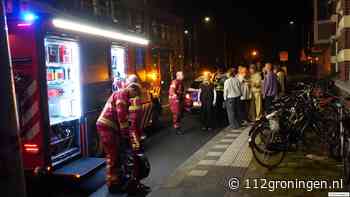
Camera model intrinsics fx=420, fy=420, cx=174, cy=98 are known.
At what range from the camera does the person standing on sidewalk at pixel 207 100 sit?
12875mm

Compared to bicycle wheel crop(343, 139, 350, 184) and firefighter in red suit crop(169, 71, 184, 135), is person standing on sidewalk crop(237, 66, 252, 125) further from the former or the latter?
Answer: bicycle wheel crop(343, 139, 350, 184)

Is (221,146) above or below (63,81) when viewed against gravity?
below

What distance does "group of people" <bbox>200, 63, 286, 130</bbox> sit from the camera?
12523 millimetres

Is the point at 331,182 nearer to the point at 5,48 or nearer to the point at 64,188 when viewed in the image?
the point at 64,188

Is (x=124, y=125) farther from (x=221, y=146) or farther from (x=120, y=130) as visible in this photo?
(x=221, y=146)

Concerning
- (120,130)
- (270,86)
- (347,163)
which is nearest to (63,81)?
(120,130)

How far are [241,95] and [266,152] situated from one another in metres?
5.63

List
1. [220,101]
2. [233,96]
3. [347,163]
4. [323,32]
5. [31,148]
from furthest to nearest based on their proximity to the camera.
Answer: [323,32], [220,101], [233,96], [31,148], [347,163]

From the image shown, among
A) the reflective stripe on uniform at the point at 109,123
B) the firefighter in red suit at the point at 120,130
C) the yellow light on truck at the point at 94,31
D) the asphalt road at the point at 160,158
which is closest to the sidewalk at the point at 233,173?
the asphalt road at the point at 160,158

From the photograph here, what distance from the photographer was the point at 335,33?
19375 millimetres

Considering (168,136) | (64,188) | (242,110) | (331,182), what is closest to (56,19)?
(64,188)

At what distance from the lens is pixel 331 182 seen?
629 cm

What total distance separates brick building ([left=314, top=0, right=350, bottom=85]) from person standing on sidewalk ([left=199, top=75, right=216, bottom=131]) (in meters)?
3.96

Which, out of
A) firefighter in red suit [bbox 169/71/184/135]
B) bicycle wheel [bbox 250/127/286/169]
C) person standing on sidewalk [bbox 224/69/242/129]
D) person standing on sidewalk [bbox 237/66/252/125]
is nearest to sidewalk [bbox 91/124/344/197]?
bicycle wheel [bbox 250/127/286/169]
